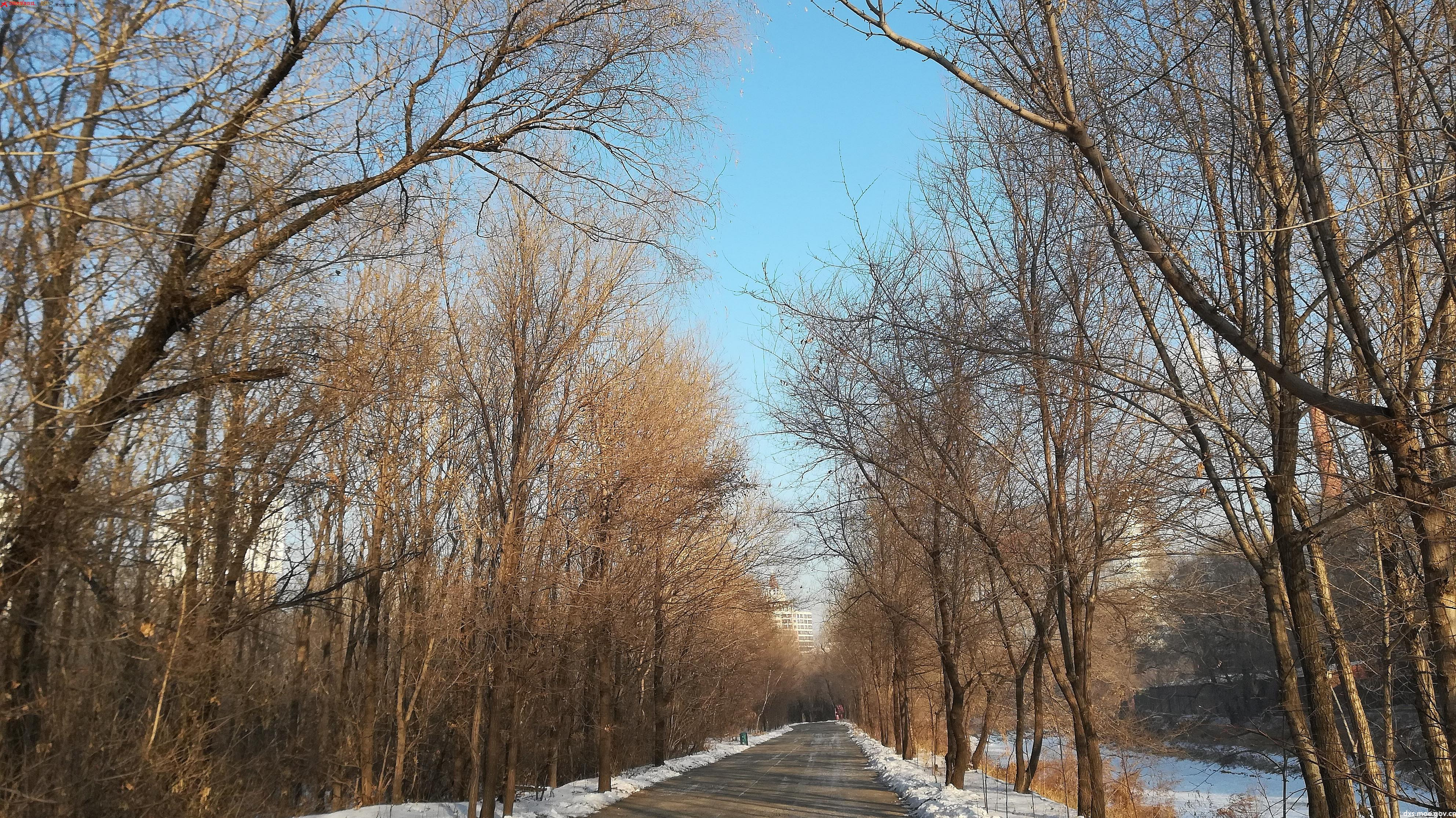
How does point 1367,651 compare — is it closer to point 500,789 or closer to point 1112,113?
point 1112,113

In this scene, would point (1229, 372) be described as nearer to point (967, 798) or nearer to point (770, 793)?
point (967, 798)

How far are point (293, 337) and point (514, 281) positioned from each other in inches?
246

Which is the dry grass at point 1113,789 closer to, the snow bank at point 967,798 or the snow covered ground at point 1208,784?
the snow covered ground at point 1208,784

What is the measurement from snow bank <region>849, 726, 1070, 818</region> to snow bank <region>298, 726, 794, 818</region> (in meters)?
5.96

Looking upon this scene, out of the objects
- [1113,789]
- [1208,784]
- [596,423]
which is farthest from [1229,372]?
[1208,784]

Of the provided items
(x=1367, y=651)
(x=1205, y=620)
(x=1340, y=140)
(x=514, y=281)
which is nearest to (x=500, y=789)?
(x=514, y=281)

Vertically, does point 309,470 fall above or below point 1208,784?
above

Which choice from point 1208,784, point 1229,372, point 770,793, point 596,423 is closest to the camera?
point 1229,372

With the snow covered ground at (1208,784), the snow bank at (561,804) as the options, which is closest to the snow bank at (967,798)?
the snow covered ground at (1208,784)

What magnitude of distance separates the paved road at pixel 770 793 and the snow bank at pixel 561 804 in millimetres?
371

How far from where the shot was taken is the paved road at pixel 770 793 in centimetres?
1650

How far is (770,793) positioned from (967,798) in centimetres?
652

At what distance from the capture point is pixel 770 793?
68.7 feet

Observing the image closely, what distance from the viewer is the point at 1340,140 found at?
14.0 ft
